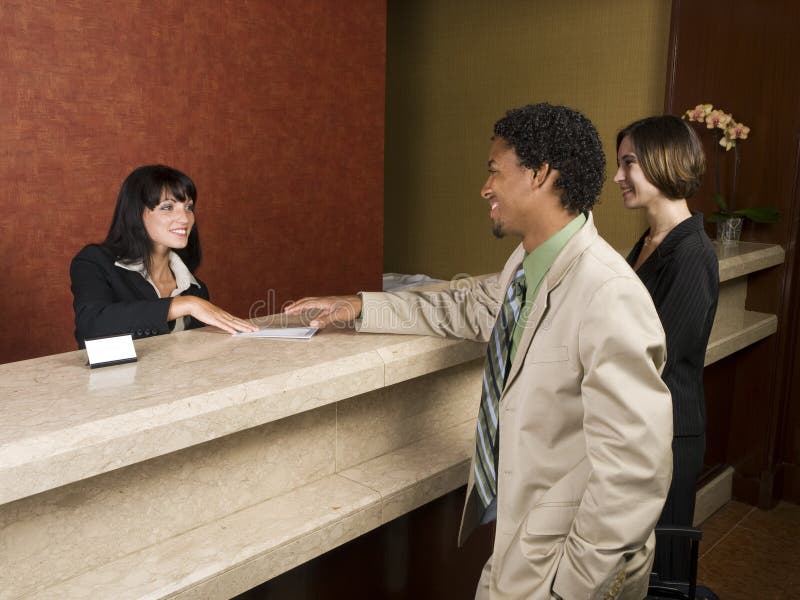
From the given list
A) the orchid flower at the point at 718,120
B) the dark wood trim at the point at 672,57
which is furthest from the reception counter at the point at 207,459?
the dark wood trim at the point at 672,57

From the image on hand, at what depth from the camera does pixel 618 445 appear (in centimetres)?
120

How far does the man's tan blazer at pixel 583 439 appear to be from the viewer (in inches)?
47.4

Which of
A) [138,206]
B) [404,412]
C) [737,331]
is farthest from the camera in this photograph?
[737,331]

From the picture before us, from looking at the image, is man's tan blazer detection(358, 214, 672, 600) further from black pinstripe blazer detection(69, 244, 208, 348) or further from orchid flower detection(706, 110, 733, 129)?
orchid flower detection(706, 110, 733, 129)

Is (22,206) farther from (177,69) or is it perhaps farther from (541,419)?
(541,419)

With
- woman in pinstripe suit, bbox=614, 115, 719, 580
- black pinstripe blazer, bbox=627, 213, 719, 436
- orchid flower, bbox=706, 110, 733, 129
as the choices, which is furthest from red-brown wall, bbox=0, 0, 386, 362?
black pinstripe blazer, bbox=627, 213, 719, 436

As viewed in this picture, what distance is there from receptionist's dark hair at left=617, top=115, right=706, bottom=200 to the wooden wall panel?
1.56 meters

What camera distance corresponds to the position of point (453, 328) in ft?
6.04

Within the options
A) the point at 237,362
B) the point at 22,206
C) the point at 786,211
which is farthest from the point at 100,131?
the point at 786,211

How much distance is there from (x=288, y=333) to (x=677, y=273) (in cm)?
105

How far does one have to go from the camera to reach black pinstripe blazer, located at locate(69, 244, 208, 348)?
2068 mm

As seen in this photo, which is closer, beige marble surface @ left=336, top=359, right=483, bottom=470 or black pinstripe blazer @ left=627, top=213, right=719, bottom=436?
beige marble surface @ left=336, top=359, right=483, bottom=470

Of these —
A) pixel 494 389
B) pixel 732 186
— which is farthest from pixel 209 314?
pixel 732 186

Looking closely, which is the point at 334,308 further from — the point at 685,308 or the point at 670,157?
the point at 670,157
